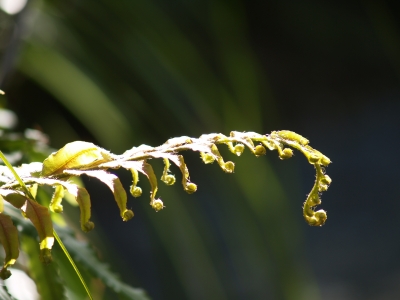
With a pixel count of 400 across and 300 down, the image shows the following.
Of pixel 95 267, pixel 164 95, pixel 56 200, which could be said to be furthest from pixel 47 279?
pixel 164 95

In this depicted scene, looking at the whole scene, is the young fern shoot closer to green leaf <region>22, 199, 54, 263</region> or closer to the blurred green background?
green leaf <region>22, 199, 54, 263</region>

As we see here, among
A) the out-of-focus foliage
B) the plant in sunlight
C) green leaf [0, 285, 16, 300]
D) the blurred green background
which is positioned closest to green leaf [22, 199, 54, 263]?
the plant in sunlight

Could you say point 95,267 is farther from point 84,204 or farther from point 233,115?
point 233,115

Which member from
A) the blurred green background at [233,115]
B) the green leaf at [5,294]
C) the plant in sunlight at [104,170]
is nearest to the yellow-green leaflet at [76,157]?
the plant in sunlight at [104,170]

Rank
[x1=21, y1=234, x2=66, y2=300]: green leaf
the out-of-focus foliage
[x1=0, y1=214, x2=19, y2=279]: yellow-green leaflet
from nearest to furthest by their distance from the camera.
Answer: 1. [x1=0, y1=214, x2=19, y2=279]: yellow-green leaflet
2. [x1=21, y1=234, x2=66, y2=300]: green leaf
3. the out-of-focus foliage

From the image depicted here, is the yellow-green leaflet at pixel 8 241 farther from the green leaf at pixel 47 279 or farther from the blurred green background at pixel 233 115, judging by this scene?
the blurred green background at pixel 233 115

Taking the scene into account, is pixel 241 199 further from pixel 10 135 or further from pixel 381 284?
pixel 381 284

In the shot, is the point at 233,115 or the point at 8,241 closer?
the point at 8,241
